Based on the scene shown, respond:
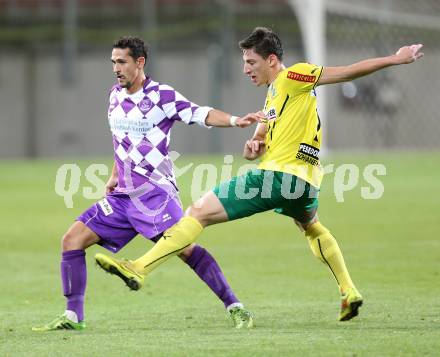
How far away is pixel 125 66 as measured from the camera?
8234 millimetres

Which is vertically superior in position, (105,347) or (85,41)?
(85,41)

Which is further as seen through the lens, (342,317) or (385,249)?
(385,249)

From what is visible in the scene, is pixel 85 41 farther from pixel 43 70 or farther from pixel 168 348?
pixel 168 348

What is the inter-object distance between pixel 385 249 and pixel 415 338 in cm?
615

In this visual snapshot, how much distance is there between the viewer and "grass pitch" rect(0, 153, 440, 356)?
7125 mm

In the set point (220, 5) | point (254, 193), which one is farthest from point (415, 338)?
point (220, 5)

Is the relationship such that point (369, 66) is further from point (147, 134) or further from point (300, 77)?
point (147, 134)

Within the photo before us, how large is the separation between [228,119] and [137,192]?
90 centimetres

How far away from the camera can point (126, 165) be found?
8.30 m

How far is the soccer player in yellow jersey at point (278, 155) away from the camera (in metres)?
7.66

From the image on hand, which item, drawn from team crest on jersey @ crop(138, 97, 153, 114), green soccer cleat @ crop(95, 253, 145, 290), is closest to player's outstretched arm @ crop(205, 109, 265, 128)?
team crest on jersey @ crop(138, 97, 153, 114)

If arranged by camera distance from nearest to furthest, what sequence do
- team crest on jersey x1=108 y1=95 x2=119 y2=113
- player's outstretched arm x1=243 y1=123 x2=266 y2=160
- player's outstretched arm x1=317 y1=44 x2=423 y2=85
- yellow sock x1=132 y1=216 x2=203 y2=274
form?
player's outstretched arm x1=317 y1=44 x2=423 y2=85, yellow sock x1=132 y1=216 x2=203 y2=274, player's outstretched arm x1=243 y1=123 x2=266 y2=160, team crest on jersey x1=108 y1=95 x2=119 y2=113

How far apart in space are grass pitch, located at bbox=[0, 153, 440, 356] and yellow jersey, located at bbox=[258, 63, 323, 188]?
3.76 ft

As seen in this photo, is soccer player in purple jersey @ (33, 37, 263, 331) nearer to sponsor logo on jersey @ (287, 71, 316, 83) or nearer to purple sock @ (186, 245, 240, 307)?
purple sock @ (186, 245, 240, 307)
